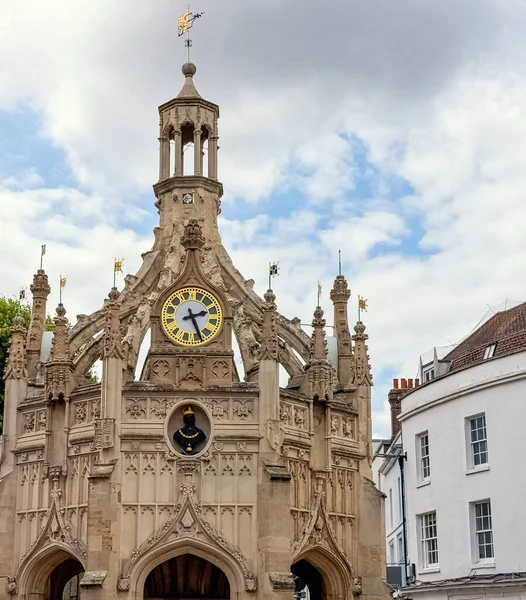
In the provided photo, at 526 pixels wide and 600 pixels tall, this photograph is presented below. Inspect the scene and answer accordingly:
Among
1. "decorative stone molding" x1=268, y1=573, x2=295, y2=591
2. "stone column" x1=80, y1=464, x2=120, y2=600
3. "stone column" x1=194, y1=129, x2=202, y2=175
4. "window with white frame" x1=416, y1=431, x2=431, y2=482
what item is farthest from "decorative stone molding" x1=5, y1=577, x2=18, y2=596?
"stone column" x1=194, y1=129, x2=202, y2=175

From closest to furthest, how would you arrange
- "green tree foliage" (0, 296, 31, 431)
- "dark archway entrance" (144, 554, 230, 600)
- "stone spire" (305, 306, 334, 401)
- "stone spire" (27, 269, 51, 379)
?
1. "stone spire" (305, 306, 334, 401)
2. "dark archway entrance" (144, 554, 230, 600)
3. "stone spire" (27, 269, 51, 379)
4. "green tree foliage" (0, 296, 31, 431)

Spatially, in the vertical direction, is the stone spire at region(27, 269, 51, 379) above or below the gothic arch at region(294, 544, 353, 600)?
above

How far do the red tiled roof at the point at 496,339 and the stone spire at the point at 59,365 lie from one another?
12.5 metres

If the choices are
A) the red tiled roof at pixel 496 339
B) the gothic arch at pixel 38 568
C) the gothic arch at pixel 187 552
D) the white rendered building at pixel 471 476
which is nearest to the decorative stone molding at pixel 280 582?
the gothic arch at pixel 187 552

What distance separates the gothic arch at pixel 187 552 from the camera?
28906 millimetres

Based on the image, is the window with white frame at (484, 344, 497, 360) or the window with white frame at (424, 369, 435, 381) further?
the window with white frame at (424, 369, 435, 381)

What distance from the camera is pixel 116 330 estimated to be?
30984 millimetres

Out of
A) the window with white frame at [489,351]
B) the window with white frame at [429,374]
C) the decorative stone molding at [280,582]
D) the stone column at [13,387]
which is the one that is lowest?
the decorative stone molding at [280,582]

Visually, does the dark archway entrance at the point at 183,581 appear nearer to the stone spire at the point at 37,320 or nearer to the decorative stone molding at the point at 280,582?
the decorative stone molding at the point at 280,582

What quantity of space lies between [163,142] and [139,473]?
13.1m

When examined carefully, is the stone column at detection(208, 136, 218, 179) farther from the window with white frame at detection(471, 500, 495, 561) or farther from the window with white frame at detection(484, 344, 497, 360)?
the window with white frame at detection(471, 500, 495, 561)

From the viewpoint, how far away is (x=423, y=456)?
35.3 m

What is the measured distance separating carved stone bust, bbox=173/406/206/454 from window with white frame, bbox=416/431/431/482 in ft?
28.7

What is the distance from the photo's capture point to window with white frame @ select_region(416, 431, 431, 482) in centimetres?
3500
